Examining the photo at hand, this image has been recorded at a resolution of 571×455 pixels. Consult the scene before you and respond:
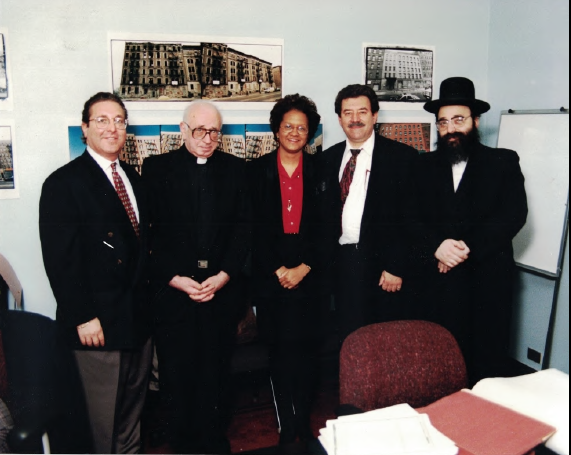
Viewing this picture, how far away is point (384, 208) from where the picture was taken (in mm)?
2396

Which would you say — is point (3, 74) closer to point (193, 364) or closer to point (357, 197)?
point (193, 364)

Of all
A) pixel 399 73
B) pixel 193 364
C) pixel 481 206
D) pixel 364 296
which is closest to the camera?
pixel 193 364

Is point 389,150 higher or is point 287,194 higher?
point 389,150

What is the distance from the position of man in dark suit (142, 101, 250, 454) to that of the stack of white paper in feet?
3.83

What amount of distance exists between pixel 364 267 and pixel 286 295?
419 millimetres

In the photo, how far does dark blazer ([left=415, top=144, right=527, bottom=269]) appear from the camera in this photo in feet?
7.76

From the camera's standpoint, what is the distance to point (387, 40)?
123 inches

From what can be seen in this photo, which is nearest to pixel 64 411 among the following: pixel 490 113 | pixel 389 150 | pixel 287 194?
pixel 287 194

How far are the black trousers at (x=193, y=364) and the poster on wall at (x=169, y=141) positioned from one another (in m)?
0.96

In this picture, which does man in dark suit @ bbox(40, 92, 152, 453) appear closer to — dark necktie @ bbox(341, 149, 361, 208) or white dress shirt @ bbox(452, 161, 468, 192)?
dark necktie @ bbox(341, 149, 361, 208)

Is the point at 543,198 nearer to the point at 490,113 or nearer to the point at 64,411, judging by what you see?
the point at 490,113

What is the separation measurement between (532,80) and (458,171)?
1.02 m

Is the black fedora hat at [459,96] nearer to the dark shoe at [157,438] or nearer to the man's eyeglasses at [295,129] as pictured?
the man's eyeglasses at [295,129]

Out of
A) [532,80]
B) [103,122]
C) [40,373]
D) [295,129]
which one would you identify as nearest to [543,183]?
[532,80]
